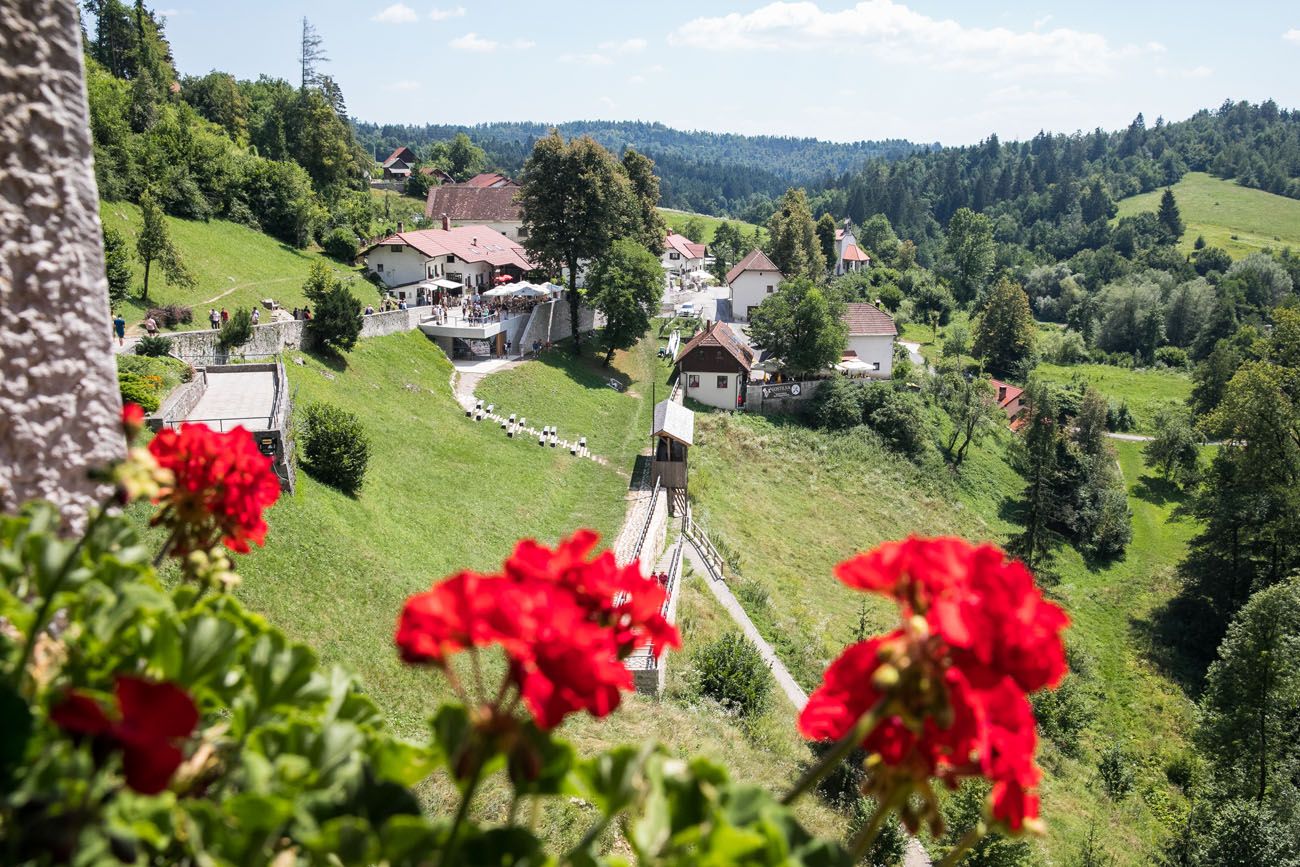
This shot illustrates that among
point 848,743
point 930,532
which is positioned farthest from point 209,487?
point 930,532

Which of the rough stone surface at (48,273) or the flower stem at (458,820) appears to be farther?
the rough stone surface at (48,273)

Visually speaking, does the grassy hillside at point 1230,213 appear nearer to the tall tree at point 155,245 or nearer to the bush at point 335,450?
the tall tree at point 155,245

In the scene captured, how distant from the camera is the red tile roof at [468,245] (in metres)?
47.8

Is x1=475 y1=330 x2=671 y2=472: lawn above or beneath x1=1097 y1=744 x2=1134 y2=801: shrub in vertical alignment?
above

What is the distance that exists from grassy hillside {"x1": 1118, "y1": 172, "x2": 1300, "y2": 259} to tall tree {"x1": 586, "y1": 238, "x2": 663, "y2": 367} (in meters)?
123

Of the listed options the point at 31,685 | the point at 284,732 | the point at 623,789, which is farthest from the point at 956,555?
the point at 31,685

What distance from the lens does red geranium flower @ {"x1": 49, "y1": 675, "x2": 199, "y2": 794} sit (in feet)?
6.04

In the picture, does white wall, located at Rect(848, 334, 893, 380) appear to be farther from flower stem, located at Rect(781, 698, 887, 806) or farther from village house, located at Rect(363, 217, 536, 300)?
flower stem, located at Rect(781, 698, 887, 806)

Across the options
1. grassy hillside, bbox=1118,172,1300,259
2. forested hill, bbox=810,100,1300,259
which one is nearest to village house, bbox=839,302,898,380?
grassy hillside, bbox=1118,172,1300,259

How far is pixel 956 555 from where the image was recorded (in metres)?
2.23

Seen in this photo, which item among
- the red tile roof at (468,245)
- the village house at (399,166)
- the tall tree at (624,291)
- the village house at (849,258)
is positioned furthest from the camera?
the village house at (399,166)

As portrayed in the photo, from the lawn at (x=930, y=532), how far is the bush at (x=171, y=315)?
791 inches

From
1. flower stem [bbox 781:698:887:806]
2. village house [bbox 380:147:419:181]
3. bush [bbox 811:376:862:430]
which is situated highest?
village house [bbox 380:147:419:181]

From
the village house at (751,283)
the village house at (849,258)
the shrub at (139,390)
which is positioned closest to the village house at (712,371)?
the village house at (751,283)
